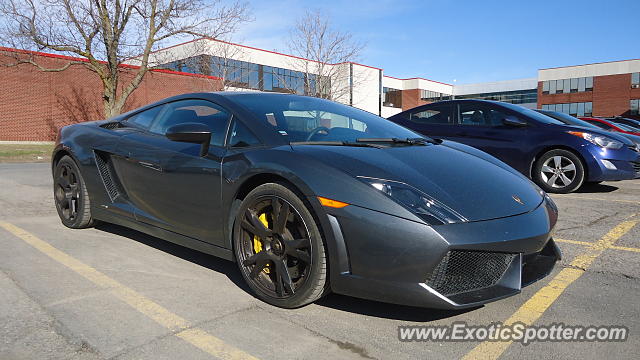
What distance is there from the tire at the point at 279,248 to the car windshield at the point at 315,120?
43 cm

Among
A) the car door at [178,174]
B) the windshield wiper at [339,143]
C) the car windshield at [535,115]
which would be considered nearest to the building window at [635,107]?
the car windshield at [535,115]

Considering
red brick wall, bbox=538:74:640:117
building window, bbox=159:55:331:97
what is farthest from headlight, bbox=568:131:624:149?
red brick wall, bbox=538:74:640:117

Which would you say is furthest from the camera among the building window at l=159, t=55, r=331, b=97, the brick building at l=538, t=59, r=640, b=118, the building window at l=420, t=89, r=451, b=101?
the building window at l=420, t=89, r=451, b=101

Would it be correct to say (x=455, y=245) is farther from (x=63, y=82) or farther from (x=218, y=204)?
(x=63, y=82)

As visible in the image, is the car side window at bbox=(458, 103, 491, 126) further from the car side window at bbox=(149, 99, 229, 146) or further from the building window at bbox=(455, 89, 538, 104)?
the building window at bbox=(455, 89, 538, 104)

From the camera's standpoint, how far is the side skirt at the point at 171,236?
273 centimetres

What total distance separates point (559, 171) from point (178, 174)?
17.5 feet

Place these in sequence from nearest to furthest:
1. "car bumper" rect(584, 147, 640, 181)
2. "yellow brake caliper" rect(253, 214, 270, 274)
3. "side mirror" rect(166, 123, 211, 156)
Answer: "yellow brake caliper" rect(253, 214, 270, 274) → "side mirror" rect(166, 123, 211, 156) → "car bumper" rect(584, 147, 640, 181)

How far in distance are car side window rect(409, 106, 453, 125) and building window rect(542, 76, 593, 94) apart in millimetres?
66665

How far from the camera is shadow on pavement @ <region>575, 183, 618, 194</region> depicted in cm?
655

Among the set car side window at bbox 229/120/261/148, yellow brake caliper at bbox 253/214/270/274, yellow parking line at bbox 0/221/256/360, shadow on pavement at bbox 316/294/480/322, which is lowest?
shadow on pavement at bbox 316/294/480/322

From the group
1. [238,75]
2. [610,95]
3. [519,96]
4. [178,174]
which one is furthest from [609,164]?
[519,96]

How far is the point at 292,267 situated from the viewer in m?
2.40

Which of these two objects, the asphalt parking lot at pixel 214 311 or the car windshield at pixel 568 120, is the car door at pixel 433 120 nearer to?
the car windshield at pixel 568 120
